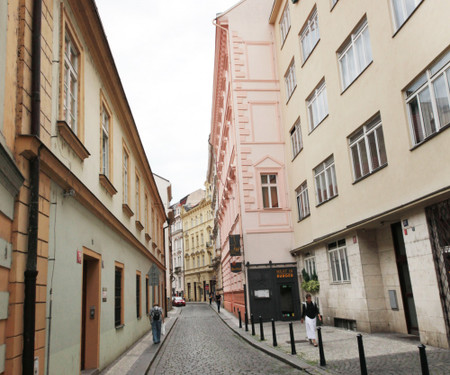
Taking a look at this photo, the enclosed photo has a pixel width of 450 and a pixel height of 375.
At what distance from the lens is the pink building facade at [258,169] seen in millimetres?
21109

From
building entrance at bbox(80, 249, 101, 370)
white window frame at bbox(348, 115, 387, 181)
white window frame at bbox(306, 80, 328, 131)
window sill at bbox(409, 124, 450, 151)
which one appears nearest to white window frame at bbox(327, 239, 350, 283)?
white window frame at bbox(348, 115, 387, 181)

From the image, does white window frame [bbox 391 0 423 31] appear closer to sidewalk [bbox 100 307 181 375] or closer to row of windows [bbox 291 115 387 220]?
row of windows [bbox 291 115 387 220]

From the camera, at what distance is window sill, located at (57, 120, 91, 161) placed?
7.58 meters

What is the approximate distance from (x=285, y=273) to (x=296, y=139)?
644 centimetres

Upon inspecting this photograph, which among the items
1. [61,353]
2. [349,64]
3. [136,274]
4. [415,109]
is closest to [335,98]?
[349,64]

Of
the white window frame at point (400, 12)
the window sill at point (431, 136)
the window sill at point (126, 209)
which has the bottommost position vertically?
the window sill at point (126, 209)

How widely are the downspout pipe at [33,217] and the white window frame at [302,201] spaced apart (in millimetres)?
14526

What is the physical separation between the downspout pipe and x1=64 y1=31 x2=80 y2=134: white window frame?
1910 mm

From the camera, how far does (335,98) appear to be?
1565cm

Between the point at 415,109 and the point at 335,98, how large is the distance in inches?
196

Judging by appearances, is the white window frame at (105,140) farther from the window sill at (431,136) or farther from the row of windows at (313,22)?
the row of windows at (313,22)

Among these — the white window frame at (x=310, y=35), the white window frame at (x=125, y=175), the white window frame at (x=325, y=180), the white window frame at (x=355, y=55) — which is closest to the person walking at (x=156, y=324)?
the white window frame at (x=125, y=175)

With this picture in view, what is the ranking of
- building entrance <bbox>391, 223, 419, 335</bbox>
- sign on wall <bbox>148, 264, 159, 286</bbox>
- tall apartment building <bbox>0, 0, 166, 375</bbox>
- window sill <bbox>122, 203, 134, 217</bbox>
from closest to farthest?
tall apartment building <bbox>0, 0, 166, 375</bbox> < building entrance <bbox>391, 223, 419, 335</bbox> < window sill <bbox>122, 203, 134, 217</bbox> < sign on wall <bbox>148, 264, 159, 286</bbox>

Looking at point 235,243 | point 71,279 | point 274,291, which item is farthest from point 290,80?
point 71,279
